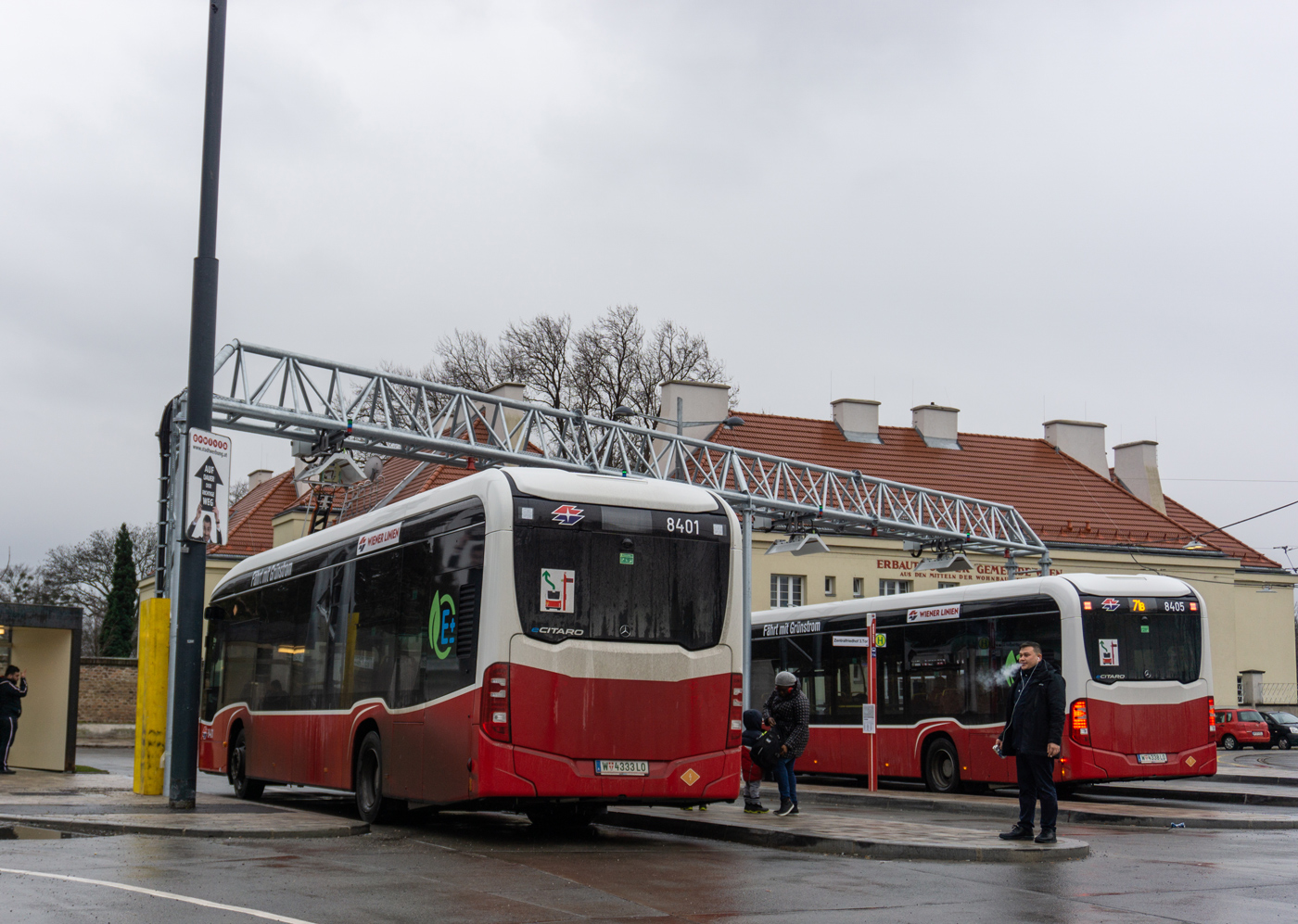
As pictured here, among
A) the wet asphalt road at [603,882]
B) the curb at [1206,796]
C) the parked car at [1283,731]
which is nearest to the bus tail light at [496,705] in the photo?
the wet asphalt road at [603,882]

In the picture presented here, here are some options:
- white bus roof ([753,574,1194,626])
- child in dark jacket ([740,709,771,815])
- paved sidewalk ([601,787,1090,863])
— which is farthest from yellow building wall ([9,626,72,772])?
white bus roof ([753,574,1194,626])

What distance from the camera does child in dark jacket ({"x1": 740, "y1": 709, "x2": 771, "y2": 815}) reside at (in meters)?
15.2

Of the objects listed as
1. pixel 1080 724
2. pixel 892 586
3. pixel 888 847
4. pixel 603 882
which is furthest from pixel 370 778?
pixel 892 586

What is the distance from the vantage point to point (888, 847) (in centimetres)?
1135

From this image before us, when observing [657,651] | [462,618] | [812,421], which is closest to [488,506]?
[462,618]

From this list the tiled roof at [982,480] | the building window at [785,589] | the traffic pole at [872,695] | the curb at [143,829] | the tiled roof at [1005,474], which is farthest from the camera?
the tiled roof at [1005,474]

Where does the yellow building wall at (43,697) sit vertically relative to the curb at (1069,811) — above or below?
above

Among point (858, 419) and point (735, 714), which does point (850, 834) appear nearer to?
point (735, 714)

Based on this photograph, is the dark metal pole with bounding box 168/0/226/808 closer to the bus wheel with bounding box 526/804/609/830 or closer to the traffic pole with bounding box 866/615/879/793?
the bus wheel with bounding box 526/804/609/830

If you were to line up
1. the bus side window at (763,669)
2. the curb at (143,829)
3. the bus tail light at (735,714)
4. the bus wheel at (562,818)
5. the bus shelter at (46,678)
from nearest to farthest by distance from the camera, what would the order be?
the curb at (143,829) < the bus tail light at (735,714) < the bus wheel at (562,818) < the bus shelter at (46,678) < the bus side window at (763,669)

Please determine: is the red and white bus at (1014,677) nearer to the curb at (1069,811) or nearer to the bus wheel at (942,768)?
the bus wheel at (942,768)

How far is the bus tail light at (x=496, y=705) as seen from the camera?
38.4ft

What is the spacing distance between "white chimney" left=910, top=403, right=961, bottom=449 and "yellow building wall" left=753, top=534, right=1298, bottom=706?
490 cm

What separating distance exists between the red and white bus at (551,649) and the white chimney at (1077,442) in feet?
141
